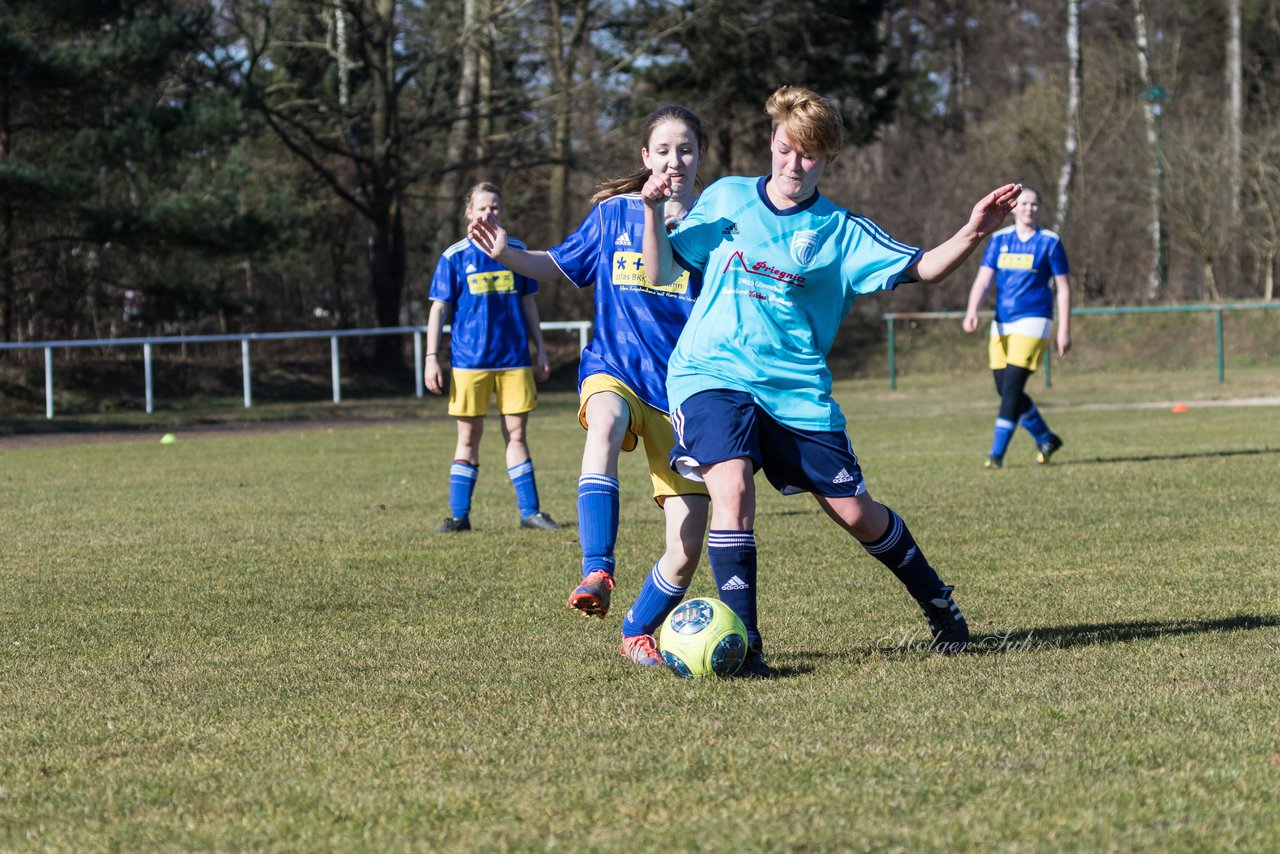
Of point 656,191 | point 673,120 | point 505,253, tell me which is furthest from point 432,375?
point 656,191

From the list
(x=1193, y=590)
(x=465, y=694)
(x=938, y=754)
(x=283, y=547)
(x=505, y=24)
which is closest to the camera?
(x=938, y=754)

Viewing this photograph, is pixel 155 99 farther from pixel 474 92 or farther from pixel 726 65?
pixel 726 65

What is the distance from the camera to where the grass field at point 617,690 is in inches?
124

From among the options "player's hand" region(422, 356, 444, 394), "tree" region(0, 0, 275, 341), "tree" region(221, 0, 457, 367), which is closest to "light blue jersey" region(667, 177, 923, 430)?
"player's hand" region(422, 356, 444, 394)

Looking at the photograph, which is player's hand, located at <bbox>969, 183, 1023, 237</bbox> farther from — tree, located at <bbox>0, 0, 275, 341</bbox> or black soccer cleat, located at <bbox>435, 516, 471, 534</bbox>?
tree, located at <bbox>0, 0, 275, 341</bbox>

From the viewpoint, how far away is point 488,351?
9.26m

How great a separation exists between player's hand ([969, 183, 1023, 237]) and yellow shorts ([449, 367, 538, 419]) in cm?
485

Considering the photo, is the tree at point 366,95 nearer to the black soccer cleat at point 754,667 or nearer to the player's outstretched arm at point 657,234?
the player's outstretched arm at point 657,234

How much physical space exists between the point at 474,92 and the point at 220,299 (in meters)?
7.93

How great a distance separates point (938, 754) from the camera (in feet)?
11.8

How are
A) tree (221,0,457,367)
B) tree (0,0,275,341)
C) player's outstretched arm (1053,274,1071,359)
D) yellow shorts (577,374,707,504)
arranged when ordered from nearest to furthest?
yellow shorts (577,374,707,504)
player's outstretched arm (1053,274,1071,359)
tree (0,0,275,341)
tree (221,0,457,367)

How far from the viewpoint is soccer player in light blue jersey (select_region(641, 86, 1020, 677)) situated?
468 centimetres

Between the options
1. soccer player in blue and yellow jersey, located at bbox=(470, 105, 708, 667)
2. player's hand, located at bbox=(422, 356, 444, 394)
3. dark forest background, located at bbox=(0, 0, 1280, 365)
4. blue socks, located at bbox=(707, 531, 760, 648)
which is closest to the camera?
blue socks, located at bbox=(707, 531, 760, 648)

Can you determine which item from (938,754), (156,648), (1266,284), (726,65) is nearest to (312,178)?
(726,65)
